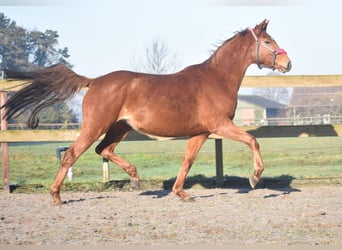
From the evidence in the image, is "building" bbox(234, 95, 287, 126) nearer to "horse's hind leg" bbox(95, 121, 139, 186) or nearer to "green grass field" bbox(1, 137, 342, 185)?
"green grass field" bbox(1, 137, 342, 185)

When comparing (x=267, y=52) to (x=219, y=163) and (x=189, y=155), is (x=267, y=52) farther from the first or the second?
(x=219, y=163)

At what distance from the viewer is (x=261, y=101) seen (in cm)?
7450

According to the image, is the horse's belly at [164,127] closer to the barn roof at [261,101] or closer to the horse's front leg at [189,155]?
the horse's front leg at [189,155]

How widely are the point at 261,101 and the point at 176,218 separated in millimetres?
69524

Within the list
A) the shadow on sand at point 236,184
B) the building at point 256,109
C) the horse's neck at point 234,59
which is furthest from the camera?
the building at point 256,109

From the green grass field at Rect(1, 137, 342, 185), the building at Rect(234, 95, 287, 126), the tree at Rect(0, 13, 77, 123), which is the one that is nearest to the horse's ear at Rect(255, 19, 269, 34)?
the green grass field at Rect(1, 137, 342, 185)

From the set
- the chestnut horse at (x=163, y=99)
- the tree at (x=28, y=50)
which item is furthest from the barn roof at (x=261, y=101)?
the chestnut horse at (x=163, y=99)

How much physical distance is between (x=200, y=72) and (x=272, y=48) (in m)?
1.08

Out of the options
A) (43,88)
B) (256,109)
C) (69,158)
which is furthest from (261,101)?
(69,158)

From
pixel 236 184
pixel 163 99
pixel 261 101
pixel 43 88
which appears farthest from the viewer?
pixel 261 101

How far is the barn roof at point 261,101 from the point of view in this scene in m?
71.8

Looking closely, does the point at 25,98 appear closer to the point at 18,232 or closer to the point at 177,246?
the point at 18,232

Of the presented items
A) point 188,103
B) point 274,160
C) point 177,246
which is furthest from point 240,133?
point 274,160

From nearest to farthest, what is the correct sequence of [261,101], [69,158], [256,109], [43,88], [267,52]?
[69,158] < [43,88] < [267,52] < [256,109] < [261,101]
